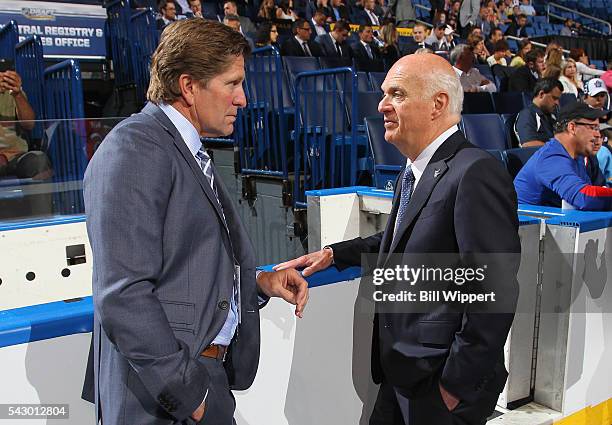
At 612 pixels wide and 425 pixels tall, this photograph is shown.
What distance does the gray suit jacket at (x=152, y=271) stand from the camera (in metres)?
0.95

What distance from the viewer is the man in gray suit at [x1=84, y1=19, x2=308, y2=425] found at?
3.12ft

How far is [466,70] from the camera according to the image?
20.6 feet

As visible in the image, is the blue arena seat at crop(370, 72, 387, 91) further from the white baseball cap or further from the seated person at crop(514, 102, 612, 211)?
the seated person at crop(514, 102, 612, 211)

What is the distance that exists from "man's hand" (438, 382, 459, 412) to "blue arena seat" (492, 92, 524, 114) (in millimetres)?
5202

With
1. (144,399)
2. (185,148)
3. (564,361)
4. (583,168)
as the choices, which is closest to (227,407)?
(144,399)

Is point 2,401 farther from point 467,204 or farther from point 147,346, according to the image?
point 467,204

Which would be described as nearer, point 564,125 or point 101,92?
point 564,125

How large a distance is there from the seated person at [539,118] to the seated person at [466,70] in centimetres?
118

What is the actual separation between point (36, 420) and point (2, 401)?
0.08 meters

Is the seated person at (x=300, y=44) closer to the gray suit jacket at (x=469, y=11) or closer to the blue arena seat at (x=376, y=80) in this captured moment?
the blue arena seat at (x=376, y=80)

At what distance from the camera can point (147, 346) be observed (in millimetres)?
943

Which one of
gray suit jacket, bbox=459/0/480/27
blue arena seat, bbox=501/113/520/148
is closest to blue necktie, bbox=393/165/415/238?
blue arena seat, bbox=501/113/520/148

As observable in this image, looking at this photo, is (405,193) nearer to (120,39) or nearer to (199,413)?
(199,413)

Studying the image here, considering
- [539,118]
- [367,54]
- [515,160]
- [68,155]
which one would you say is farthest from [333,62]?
[68,155]
